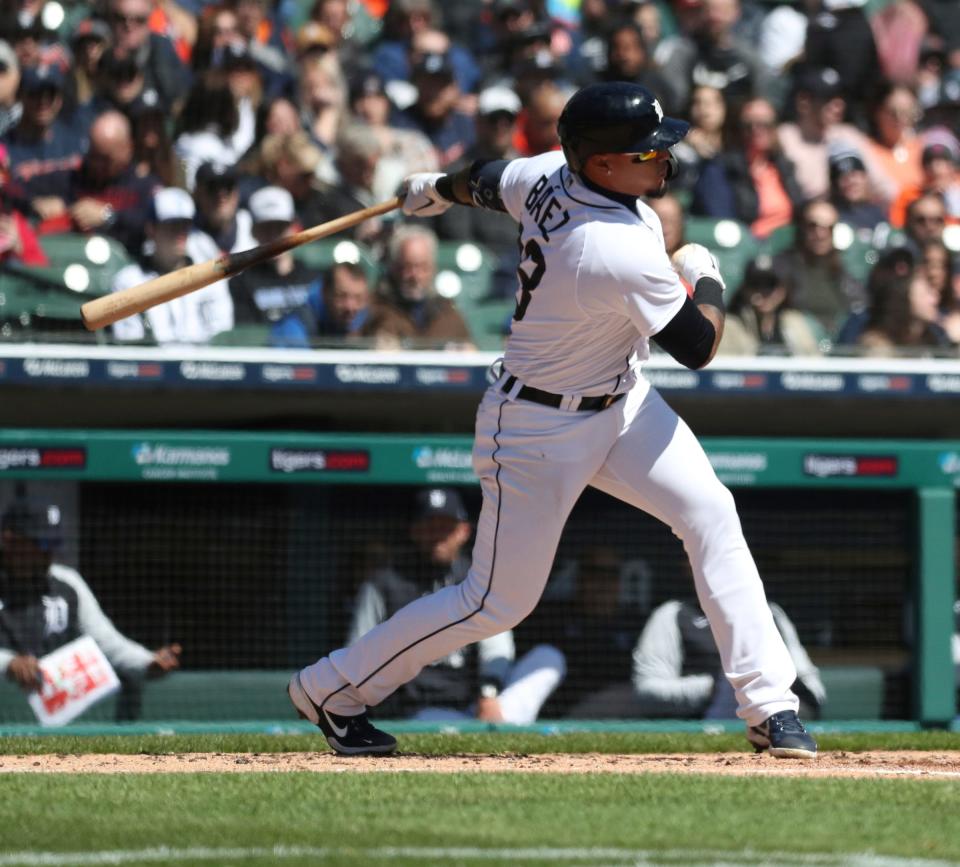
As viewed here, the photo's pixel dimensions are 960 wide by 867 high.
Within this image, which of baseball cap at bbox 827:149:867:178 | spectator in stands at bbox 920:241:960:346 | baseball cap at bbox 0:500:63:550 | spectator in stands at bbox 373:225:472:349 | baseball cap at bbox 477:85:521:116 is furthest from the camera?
baseball cap at bbox 827:149:867:178

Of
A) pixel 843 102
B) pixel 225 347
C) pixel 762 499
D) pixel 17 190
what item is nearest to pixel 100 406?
pixel 225 347

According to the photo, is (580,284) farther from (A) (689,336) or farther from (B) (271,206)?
(B) (271,206)

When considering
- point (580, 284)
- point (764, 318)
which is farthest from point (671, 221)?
point (580, 284)

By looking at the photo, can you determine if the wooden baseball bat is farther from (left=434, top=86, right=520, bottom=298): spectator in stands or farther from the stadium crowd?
(left=434, top=86, right=520, bottom=298): spectator in stands

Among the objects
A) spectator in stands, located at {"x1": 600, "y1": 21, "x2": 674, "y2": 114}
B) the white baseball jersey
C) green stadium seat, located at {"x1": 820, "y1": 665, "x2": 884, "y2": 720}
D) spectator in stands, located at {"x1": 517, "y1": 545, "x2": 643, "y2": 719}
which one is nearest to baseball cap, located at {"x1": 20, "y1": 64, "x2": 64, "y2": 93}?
spectator in stands, located at {"x1": 600, "y1": 21, "x2": 674, "y2": 114}

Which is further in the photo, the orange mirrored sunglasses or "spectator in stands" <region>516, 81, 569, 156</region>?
"spectator in stands" <region>516, 81, 569, 156</region>

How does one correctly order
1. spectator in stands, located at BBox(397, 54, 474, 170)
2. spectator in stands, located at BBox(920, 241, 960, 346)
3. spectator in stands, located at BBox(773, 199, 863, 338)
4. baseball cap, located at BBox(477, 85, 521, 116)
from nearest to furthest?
spectator in stands, located at BBox(773, 199, 863, 338)
spectator in stands, located at BBox(920, 241, 960, 346)
baseball cap, located at BBox(477, 85, 521, 116)
spectator in stands, located at BBox(397, 54, 474, 170)

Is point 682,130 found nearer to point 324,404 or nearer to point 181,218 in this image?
point 324,404

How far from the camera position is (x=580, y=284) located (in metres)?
3.82

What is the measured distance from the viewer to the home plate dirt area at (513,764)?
13.3 feet

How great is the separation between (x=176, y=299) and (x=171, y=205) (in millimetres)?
891

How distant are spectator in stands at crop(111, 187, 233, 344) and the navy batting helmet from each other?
7.71ft

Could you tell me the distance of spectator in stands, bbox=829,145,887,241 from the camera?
791cm

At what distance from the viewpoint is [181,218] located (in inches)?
263
